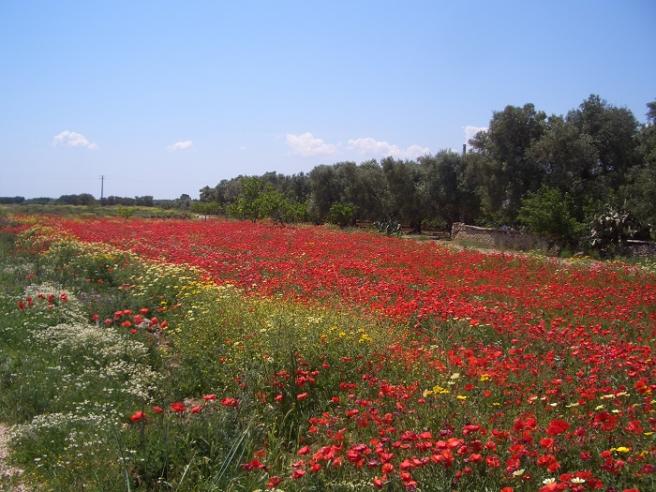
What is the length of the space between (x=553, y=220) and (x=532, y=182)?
5.86 metres

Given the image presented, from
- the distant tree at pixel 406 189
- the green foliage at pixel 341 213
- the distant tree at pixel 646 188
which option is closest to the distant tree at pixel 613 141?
the distant tree at pixel 646 188

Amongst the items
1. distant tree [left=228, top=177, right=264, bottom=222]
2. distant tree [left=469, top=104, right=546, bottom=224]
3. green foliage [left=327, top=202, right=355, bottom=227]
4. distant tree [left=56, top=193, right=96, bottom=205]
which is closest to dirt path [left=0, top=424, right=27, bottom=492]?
distant tree [left=469, top=104, right=546, bottom=224]

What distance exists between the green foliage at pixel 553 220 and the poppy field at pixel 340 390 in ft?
43.6

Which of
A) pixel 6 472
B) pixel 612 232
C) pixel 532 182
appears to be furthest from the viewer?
pixel 532 182

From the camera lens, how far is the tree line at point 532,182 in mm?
23094

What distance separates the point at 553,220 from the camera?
2284cm

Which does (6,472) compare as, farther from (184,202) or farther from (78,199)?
(184,202)

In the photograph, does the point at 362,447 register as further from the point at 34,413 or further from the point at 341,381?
the point at 34,413

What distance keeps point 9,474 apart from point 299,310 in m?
3.44

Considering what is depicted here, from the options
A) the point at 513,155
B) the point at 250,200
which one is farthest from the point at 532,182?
the point at 250,200

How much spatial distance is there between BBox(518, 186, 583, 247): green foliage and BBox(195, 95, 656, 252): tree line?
41 mm

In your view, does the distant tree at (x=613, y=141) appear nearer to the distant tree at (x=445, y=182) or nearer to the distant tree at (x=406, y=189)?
the distant tree at (x=445, y=182)

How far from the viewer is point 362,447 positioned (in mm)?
3227

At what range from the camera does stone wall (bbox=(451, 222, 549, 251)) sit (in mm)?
24641
